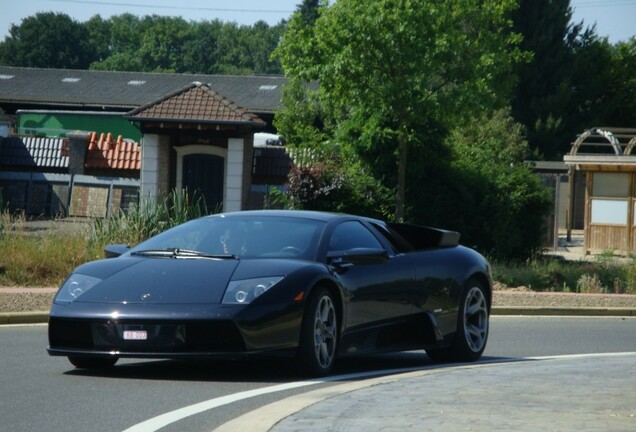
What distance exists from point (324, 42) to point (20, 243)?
10.2m

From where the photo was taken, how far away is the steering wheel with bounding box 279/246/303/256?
10066 mm

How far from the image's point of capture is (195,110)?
38062 millimetres

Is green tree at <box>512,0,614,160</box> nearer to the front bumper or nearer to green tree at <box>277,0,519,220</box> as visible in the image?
green tree at <box>277,0,519,220</box>

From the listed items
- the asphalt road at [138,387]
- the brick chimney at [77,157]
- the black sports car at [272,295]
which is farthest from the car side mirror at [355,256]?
the brick chimney at [77,157]

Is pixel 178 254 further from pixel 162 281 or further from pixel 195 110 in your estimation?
pixel 195 110

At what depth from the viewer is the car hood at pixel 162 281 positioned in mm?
9312

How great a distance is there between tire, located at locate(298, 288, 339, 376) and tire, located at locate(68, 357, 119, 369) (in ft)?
4.94

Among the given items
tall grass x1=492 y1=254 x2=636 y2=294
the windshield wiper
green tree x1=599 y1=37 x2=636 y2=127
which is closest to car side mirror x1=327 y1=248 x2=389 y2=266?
the windshield wiper

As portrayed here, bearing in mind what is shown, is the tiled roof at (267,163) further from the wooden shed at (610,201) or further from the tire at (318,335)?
the tire at (318,335)

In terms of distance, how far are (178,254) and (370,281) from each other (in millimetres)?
1575

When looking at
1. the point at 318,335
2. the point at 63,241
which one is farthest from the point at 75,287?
the point at 63,241

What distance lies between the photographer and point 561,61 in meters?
67.8

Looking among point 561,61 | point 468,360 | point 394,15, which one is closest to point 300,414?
point 468,360

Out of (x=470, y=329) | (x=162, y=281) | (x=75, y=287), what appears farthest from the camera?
(x=470, y=329)
